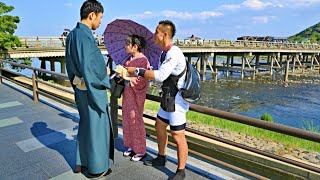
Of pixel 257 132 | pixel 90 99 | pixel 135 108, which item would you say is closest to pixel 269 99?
pixel 257 132

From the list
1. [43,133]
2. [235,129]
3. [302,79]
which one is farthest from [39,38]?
[302,79]

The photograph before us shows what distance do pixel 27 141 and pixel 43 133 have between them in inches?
12.1

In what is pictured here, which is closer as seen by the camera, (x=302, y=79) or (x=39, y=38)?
(x=39, y=38)

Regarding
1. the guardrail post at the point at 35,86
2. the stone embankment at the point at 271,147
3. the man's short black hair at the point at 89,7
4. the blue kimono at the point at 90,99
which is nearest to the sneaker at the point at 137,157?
the blue kimono at the point at 90,99

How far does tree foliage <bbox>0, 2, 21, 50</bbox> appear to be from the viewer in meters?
15.0

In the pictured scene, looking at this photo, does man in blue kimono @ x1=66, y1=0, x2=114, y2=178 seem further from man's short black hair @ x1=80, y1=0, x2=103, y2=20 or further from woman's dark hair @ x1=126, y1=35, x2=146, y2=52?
woman's dark hair @ x1=126, y1=35, x2=146, y2=52

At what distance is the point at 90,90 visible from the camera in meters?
2.32

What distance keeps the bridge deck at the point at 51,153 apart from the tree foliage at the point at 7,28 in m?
12.1

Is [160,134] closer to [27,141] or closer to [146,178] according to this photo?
[146,178]

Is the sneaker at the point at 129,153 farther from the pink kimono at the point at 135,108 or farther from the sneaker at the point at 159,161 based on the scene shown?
the sneaker at the point at 159,161

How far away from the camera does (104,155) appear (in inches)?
104

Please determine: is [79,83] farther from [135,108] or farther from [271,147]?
[271,147]

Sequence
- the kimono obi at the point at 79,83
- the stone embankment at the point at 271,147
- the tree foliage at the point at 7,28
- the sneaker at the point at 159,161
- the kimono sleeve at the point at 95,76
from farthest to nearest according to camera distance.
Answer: the tree foliage at the point at 7,28, the stone embankment at the point at 271,147, the sneaker at the point at 159,161, the kimono obi at the point at 79,83, the kimono sleeve at the point at 95,76

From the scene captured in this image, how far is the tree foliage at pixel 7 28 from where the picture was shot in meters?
15.0
